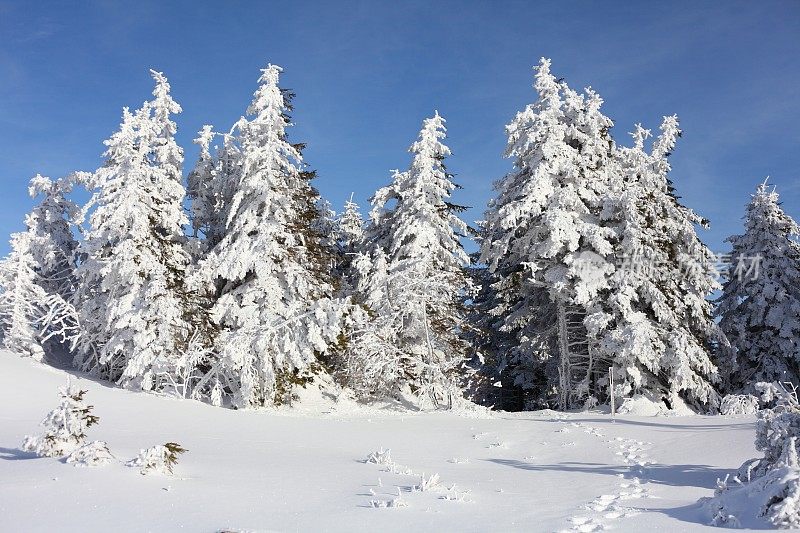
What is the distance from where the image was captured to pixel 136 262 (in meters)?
23.7

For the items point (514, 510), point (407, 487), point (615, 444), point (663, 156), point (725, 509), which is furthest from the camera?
point (663, 156)

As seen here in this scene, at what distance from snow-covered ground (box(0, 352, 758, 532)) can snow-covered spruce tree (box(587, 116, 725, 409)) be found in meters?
5.15

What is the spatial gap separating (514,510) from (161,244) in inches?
845

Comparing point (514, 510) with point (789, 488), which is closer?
point (789, 488)

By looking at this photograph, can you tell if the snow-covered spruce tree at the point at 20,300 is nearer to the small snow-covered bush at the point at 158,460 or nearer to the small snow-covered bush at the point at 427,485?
the small snow-covered bush at the point at 158,460

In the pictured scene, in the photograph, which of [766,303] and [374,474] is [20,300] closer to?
[374,474]

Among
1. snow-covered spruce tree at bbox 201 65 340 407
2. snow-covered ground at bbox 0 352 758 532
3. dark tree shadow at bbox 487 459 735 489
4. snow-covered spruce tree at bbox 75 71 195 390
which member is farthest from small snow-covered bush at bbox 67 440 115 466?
snow-covered spruce tree at bbox 75 71 195 390

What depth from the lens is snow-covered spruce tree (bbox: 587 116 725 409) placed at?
2285 cm

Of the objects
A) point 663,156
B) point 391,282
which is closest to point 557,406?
point 391,282

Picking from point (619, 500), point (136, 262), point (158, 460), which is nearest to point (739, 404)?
point (619, 500)

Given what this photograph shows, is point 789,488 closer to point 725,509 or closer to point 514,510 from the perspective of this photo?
point 725,509

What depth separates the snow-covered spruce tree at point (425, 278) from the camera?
24766 millimetres

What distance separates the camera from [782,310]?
26.2 meters

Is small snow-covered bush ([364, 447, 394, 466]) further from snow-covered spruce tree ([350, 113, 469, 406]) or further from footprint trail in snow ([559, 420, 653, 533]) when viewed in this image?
snow-covered spruce tree ([350, 113, 469, 406])
